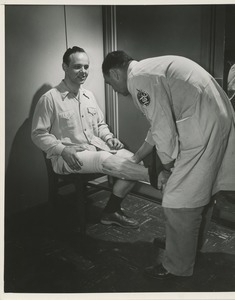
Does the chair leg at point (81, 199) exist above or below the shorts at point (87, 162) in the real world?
below

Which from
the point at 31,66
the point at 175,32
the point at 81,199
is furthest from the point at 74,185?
the point at 175,32

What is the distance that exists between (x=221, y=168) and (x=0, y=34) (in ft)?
3.43

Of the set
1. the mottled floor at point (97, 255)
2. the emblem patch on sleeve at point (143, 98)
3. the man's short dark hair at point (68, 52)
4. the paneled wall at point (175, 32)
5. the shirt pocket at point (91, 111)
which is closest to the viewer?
the emblem patch on sleeve at point (143, 98)

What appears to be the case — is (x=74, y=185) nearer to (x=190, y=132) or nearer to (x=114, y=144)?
(x=114, y=144)

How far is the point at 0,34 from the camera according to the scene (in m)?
1.29

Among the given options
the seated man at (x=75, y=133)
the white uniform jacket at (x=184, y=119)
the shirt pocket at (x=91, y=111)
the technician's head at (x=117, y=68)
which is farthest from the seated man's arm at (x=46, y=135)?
the white uniform jacket at (x=184, y=119)

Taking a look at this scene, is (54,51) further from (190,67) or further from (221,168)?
(221,168)

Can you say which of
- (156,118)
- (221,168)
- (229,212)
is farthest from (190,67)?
(229,212)

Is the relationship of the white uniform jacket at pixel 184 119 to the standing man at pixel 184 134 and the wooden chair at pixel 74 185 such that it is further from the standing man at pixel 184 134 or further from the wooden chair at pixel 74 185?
the wooden chair at pixel 74 185

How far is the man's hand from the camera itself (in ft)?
5.28

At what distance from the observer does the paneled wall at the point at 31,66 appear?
1.48 meters

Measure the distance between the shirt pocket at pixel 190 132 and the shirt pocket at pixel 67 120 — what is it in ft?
2.02

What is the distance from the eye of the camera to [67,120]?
5.39 feet

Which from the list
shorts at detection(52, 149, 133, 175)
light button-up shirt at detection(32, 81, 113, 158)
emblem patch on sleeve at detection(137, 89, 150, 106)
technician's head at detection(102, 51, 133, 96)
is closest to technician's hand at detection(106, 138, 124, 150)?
light button-up shirt at detection(32, 81, 113, 158)
